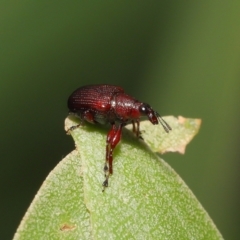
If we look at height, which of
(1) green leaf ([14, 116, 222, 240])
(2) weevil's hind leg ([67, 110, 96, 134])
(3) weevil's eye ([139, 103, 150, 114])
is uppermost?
(3) weevil's eye ([139, 103, 150, 114])

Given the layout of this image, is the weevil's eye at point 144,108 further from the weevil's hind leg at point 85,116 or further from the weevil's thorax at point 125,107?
the weevil's hind leg at point 85,116

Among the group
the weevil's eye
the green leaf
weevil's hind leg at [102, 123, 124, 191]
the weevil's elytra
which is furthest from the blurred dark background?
the green leaf

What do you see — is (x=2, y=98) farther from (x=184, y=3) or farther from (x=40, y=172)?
(x=184, y=3)

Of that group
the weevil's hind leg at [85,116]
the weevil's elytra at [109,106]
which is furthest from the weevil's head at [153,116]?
the weevil's hind leg at [85,116]

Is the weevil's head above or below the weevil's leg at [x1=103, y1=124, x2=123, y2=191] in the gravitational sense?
above

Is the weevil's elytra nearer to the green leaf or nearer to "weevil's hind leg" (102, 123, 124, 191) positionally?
"weevil's hind leg" (102, 123, 124, 191)

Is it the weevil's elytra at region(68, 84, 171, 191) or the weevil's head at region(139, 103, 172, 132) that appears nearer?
the weevil's head at region(139, 103, 172, 132)

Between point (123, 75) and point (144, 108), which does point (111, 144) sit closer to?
point (144, 108)

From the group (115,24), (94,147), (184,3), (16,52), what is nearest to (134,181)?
(94,147)
